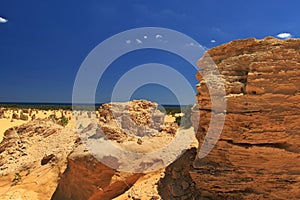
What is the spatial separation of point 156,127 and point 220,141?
16.1 ft

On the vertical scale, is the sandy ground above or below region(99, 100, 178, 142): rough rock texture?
below

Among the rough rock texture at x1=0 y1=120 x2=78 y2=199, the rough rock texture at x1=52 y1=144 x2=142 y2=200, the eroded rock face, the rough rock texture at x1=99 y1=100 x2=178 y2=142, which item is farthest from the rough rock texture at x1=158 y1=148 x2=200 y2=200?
the rough rock texture at x1=0 y1=120 x2=78 y2=199

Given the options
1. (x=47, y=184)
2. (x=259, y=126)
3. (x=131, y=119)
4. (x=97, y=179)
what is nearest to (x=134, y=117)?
(x=131, y=119)

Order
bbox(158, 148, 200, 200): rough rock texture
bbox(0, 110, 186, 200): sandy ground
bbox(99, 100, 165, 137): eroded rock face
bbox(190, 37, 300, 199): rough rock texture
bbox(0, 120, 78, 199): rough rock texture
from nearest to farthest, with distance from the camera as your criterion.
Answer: bbox(190, 37, 300, 199): rough rock texture → bbox(158, 148, 200, 200): rough rock texture → bbox(0, 110, 186, 200): sandy ground → bbox(0, 120, 78, 199): rough rock texture → bbox(99, 100, 165, 137): eroded rock face

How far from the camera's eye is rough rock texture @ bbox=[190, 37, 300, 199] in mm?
4496

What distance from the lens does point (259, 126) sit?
4.62 metres

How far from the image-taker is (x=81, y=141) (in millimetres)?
8125

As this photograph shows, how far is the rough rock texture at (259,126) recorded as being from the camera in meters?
4.50

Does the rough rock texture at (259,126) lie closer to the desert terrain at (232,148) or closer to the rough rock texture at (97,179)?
the desert terrain at (232,148)

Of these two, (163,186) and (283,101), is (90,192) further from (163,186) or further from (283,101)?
(283,101)

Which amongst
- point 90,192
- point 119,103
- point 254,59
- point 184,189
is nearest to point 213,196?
point 184,189

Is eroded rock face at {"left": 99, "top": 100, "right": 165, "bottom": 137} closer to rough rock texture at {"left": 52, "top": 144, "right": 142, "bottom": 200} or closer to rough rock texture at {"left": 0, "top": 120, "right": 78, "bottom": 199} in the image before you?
rough rock texture at {"left": 52, "top": 144, "right": 142, "bottom": 200}

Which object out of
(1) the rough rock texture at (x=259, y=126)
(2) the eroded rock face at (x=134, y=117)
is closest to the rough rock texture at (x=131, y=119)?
(2) the eroded rock face at (x=134, y=117)

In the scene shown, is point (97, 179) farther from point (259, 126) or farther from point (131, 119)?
point (259, 126)
